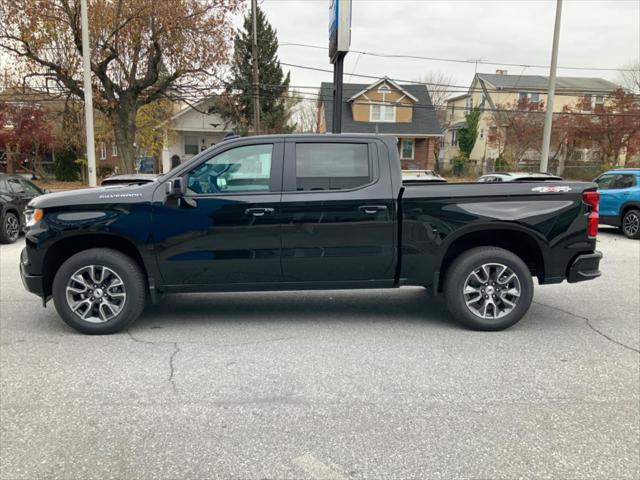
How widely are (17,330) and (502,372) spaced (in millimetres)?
4744

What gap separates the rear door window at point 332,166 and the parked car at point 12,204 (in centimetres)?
875

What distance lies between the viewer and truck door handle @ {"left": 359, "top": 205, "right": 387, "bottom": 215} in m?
4.74

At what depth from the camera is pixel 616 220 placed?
1220 centimetres

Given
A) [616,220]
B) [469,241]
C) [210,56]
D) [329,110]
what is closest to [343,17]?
[469,241]

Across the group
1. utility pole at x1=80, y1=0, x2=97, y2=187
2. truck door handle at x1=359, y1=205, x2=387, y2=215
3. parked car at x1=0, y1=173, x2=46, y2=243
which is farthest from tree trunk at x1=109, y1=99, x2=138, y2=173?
truck door handle at x1=359, y1=205, x2=387, y2=215

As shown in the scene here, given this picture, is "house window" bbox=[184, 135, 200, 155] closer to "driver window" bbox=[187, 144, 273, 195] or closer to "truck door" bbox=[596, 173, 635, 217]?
"truck door" bbox=[596, 173, 635, 217]

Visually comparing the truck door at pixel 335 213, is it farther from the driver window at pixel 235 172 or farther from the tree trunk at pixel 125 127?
the tree trunk at pixel 125 127

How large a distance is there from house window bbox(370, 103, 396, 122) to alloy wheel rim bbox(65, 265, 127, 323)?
113 ft

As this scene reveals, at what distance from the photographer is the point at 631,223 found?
11867 mm

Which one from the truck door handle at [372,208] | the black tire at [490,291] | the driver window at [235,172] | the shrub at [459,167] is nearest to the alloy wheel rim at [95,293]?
the driver window at [235,172]

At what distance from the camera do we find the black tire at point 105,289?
15.3 feet

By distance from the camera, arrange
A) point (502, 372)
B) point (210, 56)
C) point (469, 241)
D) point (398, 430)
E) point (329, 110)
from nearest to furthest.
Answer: point (398, 430) < point (502, 372) < point (469, 241) < point (210, 56) < point (329, 110)

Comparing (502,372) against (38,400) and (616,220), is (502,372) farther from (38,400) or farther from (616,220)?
(616,220)

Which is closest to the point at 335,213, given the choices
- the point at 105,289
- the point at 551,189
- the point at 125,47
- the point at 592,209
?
the point at 551,189
